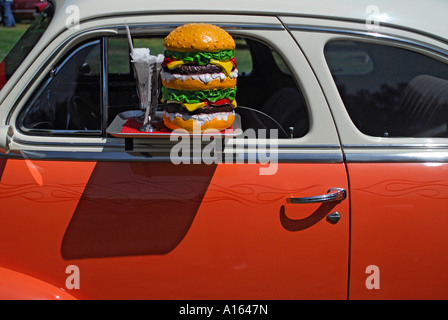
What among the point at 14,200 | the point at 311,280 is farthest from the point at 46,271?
the point at 311,280

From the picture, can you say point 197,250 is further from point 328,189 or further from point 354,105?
point 354,105

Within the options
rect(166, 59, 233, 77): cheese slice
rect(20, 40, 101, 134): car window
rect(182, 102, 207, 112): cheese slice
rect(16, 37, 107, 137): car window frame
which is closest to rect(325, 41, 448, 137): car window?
rect(166, 59, 233, 77): cheese slice

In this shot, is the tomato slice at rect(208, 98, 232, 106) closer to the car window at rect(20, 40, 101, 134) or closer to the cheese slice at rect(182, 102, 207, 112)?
the cheese slice at rect(182, 102, 207, 112)

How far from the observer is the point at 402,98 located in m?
2.83

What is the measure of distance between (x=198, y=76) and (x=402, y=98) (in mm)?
1264

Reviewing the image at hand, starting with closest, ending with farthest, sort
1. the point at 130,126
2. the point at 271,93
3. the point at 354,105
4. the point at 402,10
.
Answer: the point at 130,126
the point at 402,10
the point at 354,105
the point at 271,93

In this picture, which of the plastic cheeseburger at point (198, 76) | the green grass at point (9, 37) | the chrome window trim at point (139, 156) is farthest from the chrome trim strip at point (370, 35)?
the green grass at point (9, 37)

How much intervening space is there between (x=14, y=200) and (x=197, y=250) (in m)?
0.78

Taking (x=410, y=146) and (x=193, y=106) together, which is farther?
(x=410, y=146)

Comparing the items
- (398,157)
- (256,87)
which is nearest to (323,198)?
(398,157)

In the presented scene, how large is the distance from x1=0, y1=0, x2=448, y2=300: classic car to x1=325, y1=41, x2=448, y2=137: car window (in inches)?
5.1

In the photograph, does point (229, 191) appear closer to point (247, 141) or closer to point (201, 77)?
point (247, 141)

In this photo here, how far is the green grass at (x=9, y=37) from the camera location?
12406 millimetres

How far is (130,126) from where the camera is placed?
7.50ft
